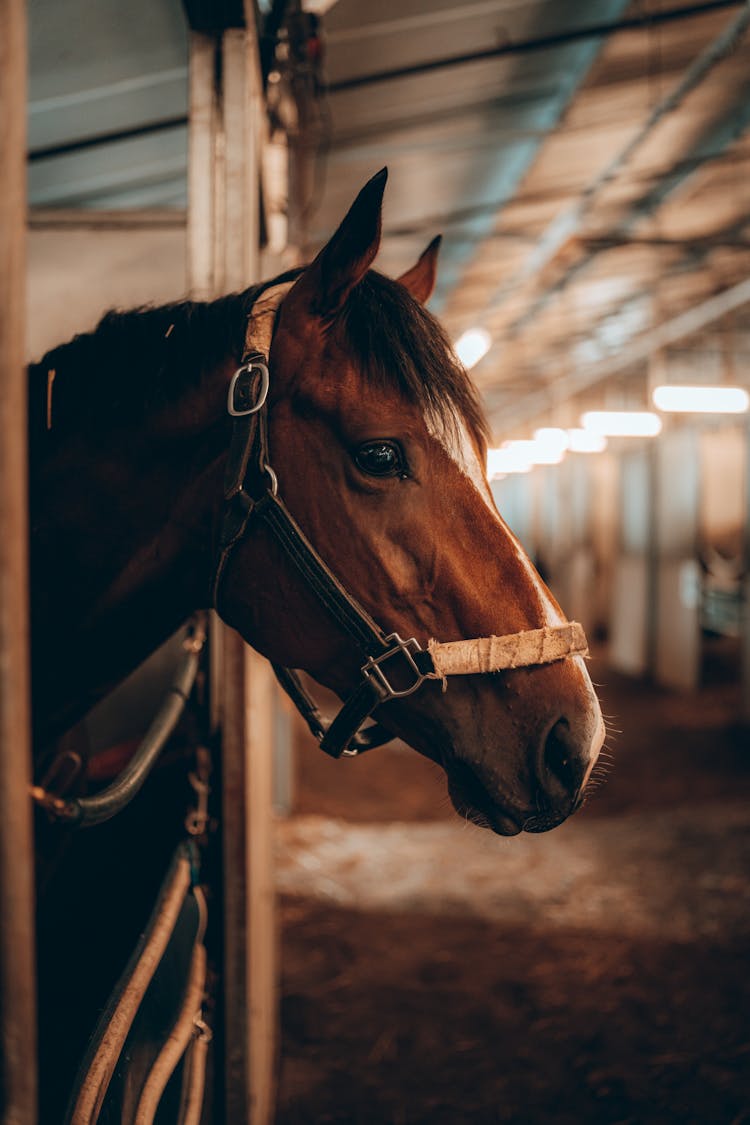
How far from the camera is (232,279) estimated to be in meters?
1.56

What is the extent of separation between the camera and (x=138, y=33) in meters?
2.56

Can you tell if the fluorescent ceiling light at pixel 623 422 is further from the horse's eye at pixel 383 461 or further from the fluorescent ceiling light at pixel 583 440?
the horse's eye at pixel 383 461

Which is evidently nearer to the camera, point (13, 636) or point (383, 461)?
point (13, 636)

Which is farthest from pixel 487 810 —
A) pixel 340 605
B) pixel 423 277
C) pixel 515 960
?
pixel 515 960

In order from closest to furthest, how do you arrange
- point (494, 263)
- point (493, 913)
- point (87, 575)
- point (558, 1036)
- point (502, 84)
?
point (87, 575) < point (558, 1036) < point (493, 913) < point (502, 84) < point (494, 263)

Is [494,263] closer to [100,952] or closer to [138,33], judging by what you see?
[138,33]

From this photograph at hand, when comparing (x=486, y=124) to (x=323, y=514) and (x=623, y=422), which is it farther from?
(x=323, y=514)

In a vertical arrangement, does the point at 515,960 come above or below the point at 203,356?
below

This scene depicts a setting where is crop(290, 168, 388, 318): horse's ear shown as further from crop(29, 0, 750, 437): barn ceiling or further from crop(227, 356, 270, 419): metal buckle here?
crop(29, 0, 750, 437): barn ceiling

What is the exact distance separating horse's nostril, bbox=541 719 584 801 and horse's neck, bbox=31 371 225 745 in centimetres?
60

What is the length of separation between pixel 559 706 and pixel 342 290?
2.26 ft

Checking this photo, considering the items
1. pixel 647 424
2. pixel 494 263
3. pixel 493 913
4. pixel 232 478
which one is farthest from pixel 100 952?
pixel 494 263

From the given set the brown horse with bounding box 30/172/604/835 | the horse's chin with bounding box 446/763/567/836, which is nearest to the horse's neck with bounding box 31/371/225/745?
the brown horse with bounding box 30/172/604/835

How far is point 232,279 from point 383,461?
0.66 meters
